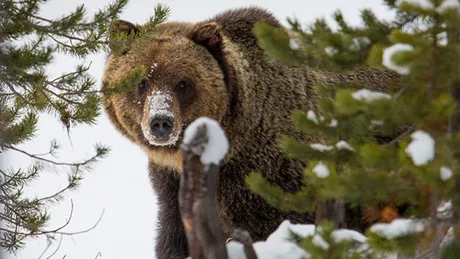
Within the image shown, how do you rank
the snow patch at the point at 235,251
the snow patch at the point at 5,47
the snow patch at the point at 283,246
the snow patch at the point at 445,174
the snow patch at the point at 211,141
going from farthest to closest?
the snow patch at the point at 5,47, the snow patch at the point at 283,246, the snow patch at the point at 235,251, the snow patch at the point at 211,141, the snow patch at the point at 445,174

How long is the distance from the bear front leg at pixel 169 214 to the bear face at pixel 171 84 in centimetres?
23

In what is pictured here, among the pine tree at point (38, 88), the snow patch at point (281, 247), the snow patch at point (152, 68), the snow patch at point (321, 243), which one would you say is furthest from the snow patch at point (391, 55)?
the snow patch at point (152, 68)

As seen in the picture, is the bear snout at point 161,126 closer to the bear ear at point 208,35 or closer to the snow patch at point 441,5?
the bear ear at point 208,35

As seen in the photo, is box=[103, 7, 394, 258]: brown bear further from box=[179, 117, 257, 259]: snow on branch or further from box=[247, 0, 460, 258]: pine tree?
box=[179, 117, 257, 259]: snow on branch

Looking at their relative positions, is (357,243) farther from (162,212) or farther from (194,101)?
(162,212)

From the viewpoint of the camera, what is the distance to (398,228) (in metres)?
3.68

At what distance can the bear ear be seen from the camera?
741 cm

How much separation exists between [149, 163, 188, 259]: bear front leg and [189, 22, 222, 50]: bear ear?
1.28 metres

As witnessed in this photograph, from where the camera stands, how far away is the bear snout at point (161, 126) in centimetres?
677

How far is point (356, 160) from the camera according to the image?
423 cm

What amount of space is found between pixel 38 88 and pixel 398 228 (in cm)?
358

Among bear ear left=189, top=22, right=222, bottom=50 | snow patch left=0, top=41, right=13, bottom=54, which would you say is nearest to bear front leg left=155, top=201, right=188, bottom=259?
bear ear left=189, top=22, right=222, bottom=50

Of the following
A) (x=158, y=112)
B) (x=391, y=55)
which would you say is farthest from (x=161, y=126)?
(x=391, y=55)

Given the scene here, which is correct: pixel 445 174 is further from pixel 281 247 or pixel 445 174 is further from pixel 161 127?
pixel 161 127
